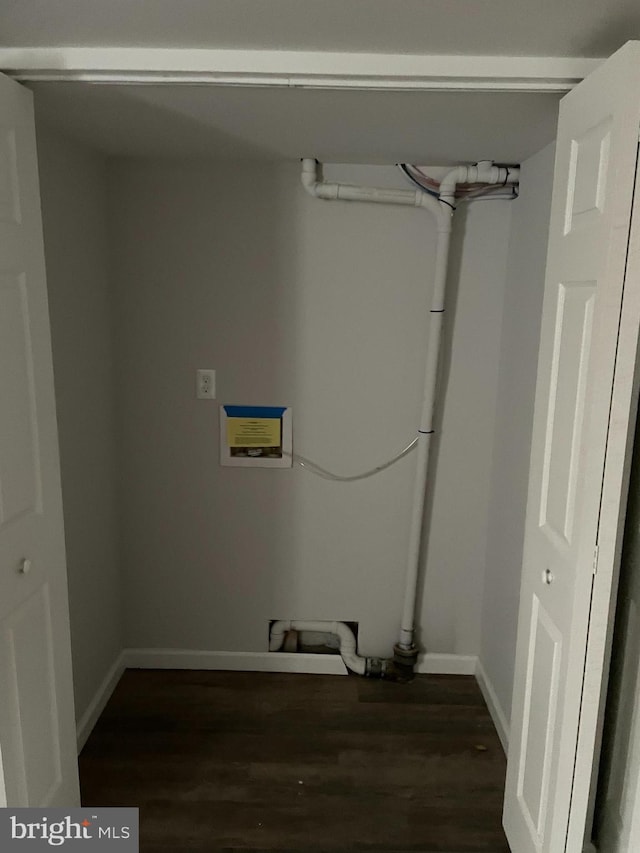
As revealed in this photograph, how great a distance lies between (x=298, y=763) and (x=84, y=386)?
1500 millimetres

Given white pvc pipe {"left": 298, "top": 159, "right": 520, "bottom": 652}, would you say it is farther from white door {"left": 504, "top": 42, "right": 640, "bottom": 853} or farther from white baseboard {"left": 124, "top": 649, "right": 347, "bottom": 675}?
white door {"left": 504, "top": 42, "right": 640, "bottom": 853}

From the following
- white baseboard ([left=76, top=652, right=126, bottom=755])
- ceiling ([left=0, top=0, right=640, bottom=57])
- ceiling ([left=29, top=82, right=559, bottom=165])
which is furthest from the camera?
white baseboard ([left=76, top=652, right=126, bottom=755])

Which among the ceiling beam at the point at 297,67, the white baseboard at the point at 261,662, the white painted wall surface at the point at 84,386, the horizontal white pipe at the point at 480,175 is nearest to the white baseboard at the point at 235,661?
the white baseboard at the point at 261,662

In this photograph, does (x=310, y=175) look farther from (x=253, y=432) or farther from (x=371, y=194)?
(x=253, y=432)

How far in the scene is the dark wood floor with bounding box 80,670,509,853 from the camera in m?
2.03

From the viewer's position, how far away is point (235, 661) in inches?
112

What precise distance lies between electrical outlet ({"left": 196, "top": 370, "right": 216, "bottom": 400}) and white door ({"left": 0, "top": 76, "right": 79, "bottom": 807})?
0.92 m

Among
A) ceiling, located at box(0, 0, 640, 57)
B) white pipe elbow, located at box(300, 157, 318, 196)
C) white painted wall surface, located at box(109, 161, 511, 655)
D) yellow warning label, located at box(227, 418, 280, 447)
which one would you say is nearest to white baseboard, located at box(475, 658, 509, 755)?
white painted wall surface, located at box(109, 161, 511, 655)

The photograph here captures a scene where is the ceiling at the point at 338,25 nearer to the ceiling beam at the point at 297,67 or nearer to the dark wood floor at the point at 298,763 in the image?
the ceiling beam at the point at 297,67

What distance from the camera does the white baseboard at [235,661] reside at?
112 inches

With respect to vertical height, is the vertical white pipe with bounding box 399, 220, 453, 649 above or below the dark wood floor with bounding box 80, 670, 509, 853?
above

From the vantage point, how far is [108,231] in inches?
99.4

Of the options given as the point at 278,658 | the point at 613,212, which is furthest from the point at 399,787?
the point at 613,212

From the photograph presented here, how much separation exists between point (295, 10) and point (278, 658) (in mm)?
2375
